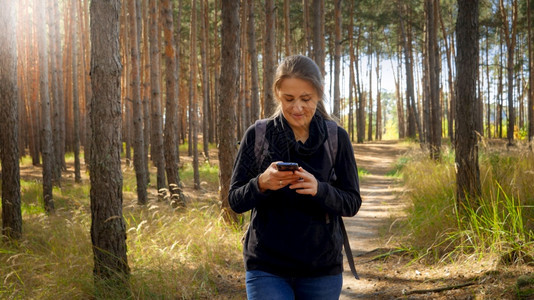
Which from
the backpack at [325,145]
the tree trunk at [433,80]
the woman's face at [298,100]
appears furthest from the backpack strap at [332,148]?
the tree trunk at [433,80]

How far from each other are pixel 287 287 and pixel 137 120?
9.64m

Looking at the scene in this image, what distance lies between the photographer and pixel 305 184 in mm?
1718

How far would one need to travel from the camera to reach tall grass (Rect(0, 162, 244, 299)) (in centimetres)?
401

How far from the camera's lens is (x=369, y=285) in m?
4.71

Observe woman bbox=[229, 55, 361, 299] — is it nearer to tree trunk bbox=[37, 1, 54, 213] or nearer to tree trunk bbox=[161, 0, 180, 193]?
tree trunk bbox=[161, 0, 180, 193]

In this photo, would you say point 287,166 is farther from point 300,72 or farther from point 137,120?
point 137,120

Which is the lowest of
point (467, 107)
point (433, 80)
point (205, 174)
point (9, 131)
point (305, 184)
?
point (205, 174)

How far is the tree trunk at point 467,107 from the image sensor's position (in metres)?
5.32

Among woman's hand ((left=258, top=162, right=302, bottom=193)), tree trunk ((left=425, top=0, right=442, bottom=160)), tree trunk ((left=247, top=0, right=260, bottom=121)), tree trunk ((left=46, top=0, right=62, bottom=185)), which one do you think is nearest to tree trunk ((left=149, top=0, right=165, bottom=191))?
tree trunk ((left=247, top=0, right=260, bottom=121))

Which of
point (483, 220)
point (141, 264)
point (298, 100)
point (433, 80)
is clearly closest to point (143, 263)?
point (141, 264)

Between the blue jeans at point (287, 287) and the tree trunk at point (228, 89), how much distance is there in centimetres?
481

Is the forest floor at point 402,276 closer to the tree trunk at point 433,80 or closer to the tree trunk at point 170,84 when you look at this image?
the tree trunk at point 170,84

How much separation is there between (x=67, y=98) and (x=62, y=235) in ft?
69.4

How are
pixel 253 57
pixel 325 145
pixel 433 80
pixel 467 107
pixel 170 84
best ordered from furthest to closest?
pixel 433 80, pixel 253 57, pixel 170 84, pixel 467 107, pixel 325 145
